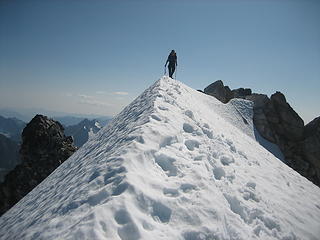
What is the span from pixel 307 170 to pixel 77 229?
1423 inches

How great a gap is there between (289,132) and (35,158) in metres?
42.6

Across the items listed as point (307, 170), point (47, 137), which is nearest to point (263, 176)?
point (307, 170)

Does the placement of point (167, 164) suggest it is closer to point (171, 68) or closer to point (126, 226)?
point (126, 226)

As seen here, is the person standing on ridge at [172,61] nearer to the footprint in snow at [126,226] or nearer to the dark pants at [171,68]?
the dark pants at [171,68]

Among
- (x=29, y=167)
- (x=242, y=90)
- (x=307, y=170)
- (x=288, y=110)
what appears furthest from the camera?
(x=242, y=90)

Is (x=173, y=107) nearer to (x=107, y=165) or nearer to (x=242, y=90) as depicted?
(x=107, y=165)

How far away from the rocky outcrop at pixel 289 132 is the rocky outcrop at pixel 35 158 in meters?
32.8

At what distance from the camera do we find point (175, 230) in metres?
5.54

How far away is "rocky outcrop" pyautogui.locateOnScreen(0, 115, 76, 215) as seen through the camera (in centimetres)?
3403

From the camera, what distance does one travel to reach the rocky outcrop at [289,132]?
3228 cm

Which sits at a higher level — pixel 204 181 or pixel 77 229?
pixel 204 181

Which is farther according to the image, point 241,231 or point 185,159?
point 185,159

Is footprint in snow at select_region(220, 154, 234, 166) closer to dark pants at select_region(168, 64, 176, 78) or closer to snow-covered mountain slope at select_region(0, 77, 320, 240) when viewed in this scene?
snow-covered mountain slope at select_region(0, 77, 320, 240)

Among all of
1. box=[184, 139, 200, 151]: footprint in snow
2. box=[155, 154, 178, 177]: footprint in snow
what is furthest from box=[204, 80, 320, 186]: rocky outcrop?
box=[155, 154, 178, 177]: footprint in snow
